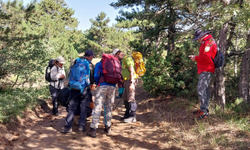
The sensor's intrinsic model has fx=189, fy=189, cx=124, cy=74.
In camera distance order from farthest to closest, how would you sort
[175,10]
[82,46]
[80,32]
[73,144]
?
[80,32] < [82,46] < [175,10] < [73,144]

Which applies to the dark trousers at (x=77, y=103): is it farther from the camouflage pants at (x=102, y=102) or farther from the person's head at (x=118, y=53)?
the person's head at (x=118, y=53)

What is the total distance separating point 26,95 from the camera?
6555mm

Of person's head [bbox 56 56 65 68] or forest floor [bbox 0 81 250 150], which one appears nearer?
forest floor [bbox 0 81 250 150]

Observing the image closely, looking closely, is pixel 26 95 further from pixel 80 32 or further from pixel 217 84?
pixel 80 32

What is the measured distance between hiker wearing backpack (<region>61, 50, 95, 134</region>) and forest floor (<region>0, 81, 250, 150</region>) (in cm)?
31

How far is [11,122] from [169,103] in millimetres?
4740

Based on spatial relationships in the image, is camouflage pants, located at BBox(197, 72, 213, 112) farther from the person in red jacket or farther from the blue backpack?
the blue backpack

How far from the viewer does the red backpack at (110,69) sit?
437cm

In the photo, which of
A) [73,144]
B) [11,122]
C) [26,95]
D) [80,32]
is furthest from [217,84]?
[80,32]

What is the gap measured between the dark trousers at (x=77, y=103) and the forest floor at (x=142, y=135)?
30 centimetres

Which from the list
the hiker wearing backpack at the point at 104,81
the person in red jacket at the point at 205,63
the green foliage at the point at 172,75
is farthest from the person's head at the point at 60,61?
the person in red jacket at the point at 205,63

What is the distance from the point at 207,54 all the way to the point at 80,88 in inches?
121

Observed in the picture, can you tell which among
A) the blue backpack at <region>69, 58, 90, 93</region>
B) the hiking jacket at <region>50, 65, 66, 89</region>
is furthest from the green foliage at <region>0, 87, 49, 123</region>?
the blue backpack at <region>69, 58, 90, 93</region>

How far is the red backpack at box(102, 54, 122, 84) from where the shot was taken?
437 centimetres
